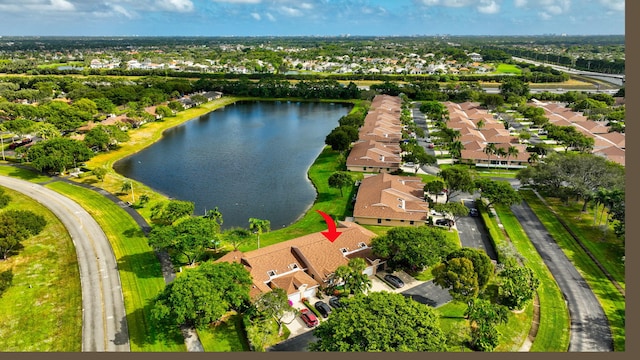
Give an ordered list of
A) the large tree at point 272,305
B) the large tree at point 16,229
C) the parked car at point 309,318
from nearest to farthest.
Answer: the large tree at point 272,305 → the parked car at point 309,318 → the large tree at point 16,229

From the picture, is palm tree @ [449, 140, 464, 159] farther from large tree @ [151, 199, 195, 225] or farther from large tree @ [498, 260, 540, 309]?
large tree @ [151, 199, 195, 225]

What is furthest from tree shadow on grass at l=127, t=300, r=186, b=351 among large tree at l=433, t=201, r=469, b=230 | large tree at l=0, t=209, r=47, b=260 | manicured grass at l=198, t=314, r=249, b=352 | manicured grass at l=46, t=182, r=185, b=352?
large tree at l=433, t=201, r=469, b=230

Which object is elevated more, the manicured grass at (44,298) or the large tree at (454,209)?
the large tree at (454,209)

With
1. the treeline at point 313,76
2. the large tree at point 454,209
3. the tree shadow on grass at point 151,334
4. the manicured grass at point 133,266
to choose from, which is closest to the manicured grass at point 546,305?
the large tree at point 454,209

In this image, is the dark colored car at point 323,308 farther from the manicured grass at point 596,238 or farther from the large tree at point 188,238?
the manicured grass at point 596,238

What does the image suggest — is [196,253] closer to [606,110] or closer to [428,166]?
[428,166]

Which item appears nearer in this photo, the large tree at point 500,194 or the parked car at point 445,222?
the parked car at point 445,222

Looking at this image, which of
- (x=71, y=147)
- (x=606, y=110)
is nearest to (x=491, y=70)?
(x=606, y=110)
